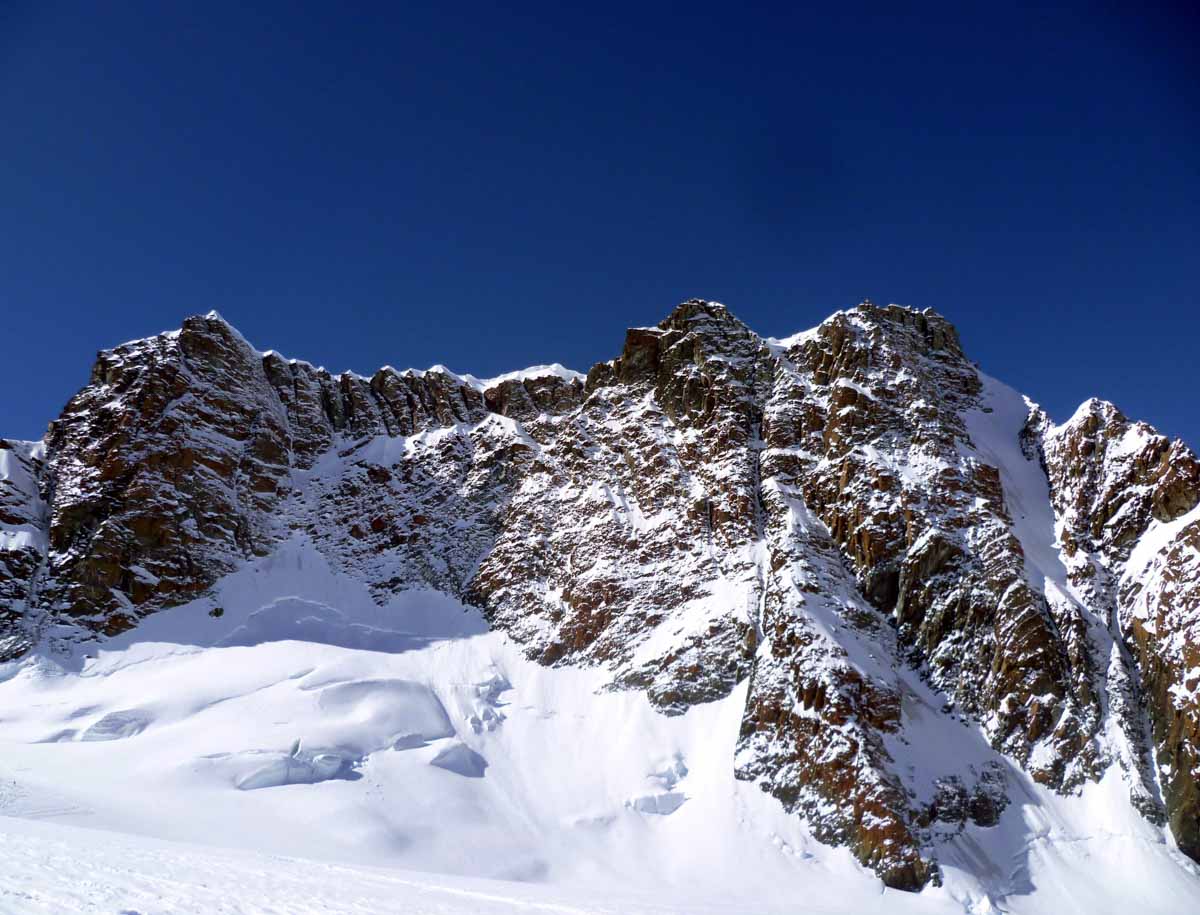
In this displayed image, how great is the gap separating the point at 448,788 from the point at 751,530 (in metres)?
33.4

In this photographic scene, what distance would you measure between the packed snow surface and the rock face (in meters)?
2.28

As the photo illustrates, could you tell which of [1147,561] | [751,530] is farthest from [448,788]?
[1147,561]

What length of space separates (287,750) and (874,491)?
5041 cm

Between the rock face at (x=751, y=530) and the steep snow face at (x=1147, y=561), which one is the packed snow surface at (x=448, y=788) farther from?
the steep snow face at (x=1147, y=561)

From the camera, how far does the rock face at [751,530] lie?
2041 inches

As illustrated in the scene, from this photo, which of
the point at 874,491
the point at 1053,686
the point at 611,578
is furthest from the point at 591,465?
the point at 1053,686

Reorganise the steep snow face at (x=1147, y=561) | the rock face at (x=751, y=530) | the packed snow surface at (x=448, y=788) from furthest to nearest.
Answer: the rock face at (x=751, y=530)
the steep snow face at (x=1147, y=561)
the packed snow surface at (x=448, y=788)

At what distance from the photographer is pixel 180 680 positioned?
207ft

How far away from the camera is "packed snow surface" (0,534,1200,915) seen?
43094mm

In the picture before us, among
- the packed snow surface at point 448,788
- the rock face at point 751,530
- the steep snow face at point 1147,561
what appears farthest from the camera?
the rock face at point 751,530

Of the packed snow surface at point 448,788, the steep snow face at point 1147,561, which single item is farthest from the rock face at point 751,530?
the packed snow surface at point 448,788

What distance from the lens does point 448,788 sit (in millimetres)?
54375

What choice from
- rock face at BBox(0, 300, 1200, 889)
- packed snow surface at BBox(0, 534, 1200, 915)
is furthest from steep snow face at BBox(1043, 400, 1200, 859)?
packed snow surface at BBox(0, 534, 1200, 915)

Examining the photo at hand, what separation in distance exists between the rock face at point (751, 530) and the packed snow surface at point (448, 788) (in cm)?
228
